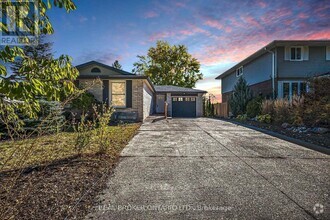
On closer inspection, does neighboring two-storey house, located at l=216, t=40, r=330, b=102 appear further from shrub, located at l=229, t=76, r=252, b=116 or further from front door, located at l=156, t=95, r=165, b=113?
front door, located at l=156, t=95, r=165, b=113

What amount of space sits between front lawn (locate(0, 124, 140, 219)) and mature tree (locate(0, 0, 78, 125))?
18.5 inches

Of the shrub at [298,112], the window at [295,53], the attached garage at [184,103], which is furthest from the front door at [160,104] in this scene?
the shrub at [298,112]

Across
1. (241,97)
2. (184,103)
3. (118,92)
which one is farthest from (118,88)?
(241,97)

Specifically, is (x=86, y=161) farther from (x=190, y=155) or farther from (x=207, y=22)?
(x=207, y=22)

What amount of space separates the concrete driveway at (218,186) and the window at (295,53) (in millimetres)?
12399

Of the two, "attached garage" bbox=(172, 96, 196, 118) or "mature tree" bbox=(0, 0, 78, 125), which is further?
"attached garage" bbox=(172, 96, 196, 118)

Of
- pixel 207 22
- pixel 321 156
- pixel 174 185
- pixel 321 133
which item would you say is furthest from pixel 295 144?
pixel 207 22

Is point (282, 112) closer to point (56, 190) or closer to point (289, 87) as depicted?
point (289, 87)

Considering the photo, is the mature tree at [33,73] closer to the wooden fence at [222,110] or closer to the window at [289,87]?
the window at [289,87]

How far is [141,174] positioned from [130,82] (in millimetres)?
9640

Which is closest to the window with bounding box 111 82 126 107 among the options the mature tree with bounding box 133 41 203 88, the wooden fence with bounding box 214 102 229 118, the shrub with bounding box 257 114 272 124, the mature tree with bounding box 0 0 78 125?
the shrub with bounding box 257 114 272 124

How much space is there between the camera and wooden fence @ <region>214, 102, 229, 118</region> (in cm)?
1927

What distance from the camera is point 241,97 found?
54.0 ft

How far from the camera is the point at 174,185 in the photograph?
321cm
